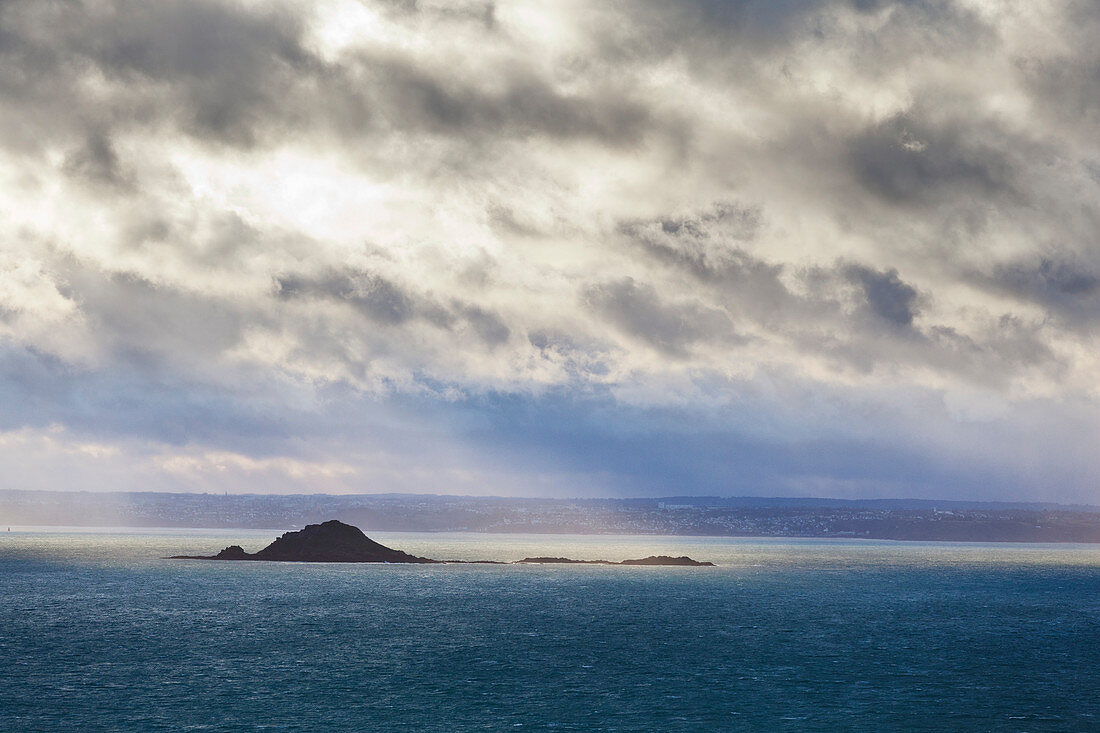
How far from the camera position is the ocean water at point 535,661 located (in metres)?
48.6

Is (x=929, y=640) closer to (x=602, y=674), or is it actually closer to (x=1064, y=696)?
(x=1064, y=696)

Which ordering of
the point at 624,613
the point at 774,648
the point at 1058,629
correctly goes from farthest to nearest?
1. the point at 624,613
2. the point at 1058,629
3. the point at 774,648

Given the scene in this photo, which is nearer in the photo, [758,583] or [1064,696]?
[1064,696]

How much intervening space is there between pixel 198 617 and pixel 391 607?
23.1 m

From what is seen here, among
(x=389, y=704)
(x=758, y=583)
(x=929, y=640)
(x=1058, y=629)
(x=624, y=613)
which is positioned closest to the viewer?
(x=389, y=704)

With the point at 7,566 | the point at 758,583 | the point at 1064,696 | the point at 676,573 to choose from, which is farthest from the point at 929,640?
the point at 7,566

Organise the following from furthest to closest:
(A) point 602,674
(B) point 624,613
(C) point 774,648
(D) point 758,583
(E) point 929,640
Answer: (D) point 758,583 < (B) point 624,613 < (E) point 929,640 < (C) point 774,648 < (A) point 602,674

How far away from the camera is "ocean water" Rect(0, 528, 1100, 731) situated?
4862 cm

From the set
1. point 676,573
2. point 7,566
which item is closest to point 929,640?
point 676,573

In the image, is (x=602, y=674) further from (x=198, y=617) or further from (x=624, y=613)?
(x=198, y=617)

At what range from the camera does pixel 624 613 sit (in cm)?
10638

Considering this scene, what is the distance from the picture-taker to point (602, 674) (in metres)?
62.1

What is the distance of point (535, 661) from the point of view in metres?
68.3

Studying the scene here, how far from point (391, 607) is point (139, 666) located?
4907 centimetres
